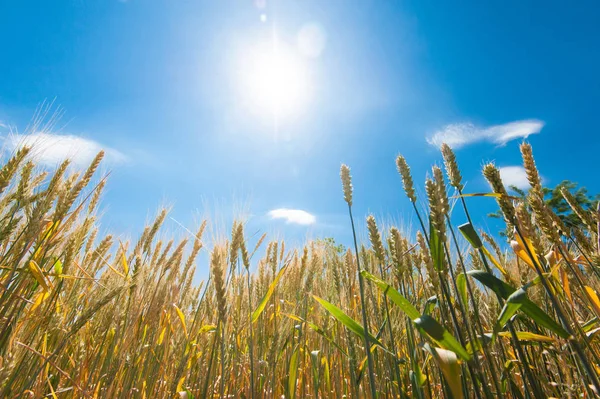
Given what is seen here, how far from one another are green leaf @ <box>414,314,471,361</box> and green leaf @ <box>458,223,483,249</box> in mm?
297

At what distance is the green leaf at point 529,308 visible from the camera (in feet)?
2.83

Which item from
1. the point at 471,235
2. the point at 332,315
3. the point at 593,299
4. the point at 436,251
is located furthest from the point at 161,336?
the point at 593,299

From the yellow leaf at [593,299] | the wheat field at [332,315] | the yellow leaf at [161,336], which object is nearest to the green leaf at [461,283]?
the wheat field at [332,315]

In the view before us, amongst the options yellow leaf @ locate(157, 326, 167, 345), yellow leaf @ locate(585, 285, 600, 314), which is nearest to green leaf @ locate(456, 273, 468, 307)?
yellow leaf @ locate(585, 285, 600, 314)

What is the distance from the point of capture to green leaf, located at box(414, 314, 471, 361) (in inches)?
31.9

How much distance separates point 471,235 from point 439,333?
13.4 inches

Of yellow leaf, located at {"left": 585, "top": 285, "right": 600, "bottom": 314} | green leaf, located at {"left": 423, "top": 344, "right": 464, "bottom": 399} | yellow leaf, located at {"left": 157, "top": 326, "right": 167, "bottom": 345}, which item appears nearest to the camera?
green leaf, located at {"left": 423, "top": 344, "right": 464, "bottom": 399}

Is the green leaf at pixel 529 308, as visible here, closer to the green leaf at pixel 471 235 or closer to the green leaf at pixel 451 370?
the green leaf at pixel 471 235

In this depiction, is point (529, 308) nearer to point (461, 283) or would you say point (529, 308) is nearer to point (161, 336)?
point (461, 283)

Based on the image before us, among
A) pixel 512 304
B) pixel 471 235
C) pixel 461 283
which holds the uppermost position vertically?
pixel 471 235

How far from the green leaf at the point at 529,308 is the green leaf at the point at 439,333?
7.9 inches

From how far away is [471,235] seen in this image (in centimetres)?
99

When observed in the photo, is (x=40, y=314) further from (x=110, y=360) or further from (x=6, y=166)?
(x=6, y=166)

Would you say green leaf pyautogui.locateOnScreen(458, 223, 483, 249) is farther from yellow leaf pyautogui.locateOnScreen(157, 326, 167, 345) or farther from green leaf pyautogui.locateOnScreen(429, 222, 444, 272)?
yellow leaf pyautogui.locateOnScreen(157, 326, 167, 345)
